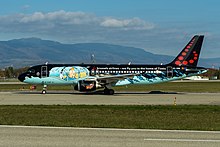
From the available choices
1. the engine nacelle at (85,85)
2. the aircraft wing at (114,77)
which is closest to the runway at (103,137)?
the engine nacelle at (85,85)

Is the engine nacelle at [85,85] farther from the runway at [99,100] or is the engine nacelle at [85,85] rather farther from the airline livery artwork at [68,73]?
the runway at [99,100]

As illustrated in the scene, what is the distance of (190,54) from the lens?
44.0 m

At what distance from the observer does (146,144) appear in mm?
10352

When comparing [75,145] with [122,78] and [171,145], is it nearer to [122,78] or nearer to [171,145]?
[171,145]

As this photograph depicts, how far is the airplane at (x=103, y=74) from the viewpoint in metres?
40.7

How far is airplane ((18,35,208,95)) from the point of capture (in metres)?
40.7

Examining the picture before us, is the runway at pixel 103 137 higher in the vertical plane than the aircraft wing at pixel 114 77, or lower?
lower

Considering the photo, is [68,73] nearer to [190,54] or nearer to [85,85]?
[85,85]

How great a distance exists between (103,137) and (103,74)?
30.2m

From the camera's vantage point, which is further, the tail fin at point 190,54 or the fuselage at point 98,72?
the tail fin at point 190,54

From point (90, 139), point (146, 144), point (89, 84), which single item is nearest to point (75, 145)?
point (90, 139)

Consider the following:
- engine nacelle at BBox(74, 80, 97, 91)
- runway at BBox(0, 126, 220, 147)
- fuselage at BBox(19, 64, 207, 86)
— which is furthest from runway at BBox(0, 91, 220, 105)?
runway at BBox(0, 126, 220, 147)

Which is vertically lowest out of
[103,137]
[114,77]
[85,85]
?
[103,137]

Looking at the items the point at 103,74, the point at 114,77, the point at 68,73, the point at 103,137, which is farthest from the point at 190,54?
the point at 103,137
